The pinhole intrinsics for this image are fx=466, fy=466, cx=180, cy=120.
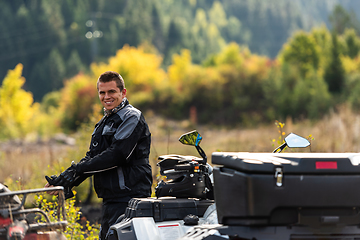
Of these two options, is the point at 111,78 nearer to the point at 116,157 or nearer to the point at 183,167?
the point at 116,157

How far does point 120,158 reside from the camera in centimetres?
388

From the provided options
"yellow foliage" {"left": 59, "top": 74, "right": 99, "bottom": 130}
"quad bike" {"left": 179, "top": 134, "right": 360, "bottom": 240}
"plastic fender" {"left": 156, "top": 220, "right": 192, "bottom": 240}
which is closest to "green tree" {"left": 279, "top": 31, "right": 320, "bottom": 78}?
"yellow foliage" {"left": 59, "top": 74, "right": 99, "bottom": 130}

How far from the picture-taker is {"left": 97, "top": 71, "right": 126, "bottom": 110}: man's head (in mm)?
4102

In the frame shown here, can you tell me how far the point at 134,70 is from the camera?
186 ft

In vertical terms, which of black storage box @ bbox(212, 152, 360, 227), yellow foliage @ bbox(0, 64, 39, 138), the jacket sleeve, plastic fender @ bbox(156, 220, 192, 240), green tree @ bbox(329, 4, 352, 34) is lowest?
plastic fender @ bbox(156, 220, 192, 240)

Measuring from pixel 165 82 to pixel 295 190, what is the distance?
47.9 metres

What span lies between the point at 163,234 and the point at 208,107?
4288 centimetres

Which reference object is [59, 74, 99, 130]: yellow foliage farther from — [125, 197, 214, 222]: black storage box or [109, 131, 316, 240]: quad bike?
[125, 197, 214, 222]: black storage box

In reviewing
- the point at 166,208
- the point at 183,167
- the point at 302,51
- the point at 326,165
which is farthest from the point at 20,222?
the point at 302,51

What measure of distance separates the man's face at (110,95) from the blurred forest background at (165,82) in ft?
8.73

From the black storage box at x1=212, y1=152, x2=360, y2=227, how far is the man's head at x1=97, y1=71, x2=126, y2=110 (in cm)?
157

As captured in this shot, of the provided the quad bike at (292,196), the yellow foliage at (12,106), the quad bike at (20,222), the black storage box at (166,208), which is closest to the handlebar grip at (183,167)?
the black storage box at (166,208)

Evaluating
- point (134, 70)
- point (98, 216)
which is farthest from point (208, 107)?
point (98, 216)

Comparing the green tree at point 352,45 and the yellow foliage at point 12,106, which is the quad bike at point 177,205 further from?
the green tree at point 352,45
